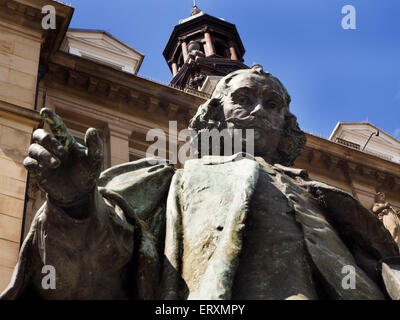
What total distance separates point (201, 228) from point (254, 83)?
1.23 metres

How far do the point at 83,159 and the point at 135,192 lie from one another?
0.95 metres

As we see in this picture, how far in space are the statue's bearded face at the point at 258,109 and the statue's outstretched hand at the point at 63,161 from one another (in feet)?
5.10

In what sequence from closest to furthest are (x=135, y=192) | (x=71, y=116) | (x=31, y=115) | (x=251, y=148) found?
(x=135, y=192) < (x=251, y=148) < (x=31, y=115) < (x=71, y=116)

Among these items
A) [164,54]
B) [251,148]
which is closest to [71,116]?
[251,148]

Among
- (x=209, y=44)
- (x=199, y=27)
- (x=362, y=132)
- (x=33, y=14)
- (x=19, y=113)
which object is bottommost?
(x=19, y=113)

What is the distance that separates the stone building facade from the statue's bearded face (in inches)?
304

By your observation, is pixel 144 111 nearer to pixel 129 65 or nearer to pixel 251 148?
pixel 129 65

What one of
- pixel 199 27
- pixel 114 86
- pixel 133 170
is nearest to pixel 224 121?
pixel 133 170

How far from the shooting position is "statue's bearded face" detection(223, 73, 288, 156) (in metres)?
4.67

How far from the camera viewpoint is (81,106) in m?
19.8

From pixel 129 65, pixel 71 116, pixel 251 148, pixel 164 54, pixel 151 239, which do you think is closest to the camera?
pixel 151 239

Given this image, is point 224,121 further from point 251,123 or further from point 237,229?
point 237,229

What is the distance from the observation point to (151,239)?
381cm

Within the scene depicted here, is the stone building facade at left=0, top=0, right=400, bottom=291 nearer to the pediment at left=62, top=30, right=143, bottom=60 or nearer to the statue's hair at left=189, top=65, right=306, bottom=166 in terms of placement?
the pediment at left=62, top=30, right=143, bottom=60
